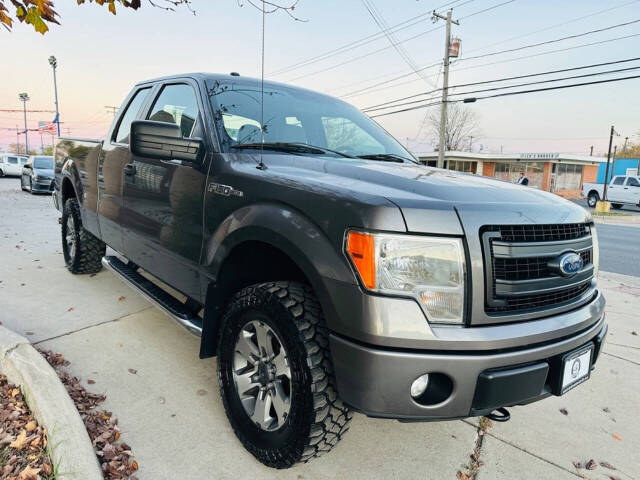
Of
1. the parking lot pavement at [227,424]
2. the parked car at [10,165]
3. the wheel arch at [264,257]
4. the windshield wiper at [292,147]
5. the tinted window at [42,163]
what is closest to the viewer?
the wheel arch at [264,257]

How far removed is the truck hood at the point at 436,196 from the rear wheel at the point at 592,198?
96.4 ft

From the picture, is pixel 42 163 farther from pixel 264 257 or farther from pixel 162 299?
pixel 264 257

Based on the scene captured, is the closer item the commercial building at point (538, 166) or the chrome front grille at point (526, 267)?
the chrome front grille at point (526, 267)

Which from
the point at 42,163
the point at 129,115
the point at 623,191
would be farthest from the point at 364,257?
the point at 623,191

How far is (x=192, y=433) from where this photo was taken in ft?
7.50

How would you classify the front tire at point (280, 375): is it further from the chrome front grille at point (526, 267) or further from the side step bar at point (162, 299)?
the chrome front grille at point (526, 267)

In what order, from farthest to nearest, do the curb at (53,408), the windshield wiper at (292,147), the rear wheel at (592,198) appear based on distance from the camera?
the rear wheel at (592,198), the windshield wiper at (292,147), the curb at (53,408)

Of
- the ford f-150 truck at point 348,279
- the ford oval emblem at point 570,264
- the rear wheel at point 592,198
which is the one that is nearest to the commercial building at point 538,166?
the rear wheel at point 592,198

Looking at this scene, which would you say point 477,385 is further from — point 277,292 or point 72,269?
point 72,269

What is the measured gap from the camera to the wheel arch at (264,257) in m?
1.69

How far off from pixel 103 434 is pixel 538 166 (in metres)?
41.9

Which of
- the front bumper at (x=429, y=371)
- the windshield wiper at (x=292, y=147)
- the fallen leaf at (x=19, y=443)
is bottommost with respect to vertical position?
the fallen leaf at (x=19, y=443)

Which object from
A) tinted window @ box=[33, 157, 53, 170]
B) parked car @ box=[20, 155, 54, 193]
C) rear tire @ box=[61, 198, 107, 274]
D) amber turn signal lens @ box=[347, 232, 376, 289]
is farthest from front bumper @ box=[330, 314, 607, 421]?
tinted window @ box=[33, 157, 53, 170]

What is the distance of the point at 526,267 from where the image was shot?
68.8 inches
